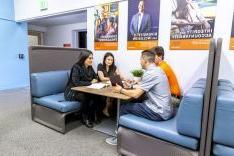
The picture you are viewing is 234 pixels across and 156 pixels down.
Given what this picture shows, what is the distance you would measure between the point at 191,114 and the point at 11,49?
5.28 metres

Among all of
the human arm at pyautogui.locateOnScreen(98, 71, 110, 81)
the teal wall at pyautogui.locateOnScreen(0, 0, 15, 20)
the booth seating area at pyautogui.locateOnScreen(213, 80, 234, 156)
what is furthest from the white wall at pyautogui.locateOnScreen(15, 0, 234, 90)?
the teal wall at pyautogui.locateOnScreen(0, 0, 15, 20)

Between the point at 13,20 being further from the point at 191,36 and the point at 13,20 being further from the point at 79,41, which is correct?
the point at 191,36

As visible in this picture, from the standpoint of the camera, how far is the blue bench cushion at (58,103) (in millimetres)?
2381

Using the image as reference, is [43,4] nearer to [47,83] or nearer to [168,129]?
[47,83]

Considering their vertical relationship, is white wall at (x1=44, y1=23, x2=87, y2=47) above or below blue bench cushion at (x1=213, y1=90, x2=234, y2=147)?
above

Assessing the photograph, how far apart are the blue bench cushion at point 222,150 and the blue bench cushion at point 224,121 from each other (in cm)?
3

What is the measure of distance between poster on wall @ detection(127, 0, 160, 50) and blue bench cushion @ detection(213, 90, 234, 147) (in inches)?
63.2

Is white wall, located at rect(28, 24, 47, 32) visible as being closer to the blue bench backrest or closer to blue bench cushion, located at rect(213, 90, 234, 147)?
the blue bench backrest

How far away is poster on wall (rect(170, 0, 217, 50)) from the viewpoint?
7.52ft

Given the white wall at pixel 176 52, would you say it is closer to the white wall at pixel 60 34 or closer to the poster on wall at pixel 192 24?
the poster on wall at pixel 192 24

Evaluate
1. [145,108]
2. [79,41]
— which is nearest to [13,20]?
[79,41]

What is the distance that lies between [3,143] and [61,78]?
1252 millimetres

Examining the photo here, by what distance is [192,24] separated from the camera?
2408 mm

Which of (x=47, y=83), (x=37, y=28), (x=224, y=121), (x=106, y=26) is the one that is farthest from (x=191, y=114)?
(x=37, y=28)
